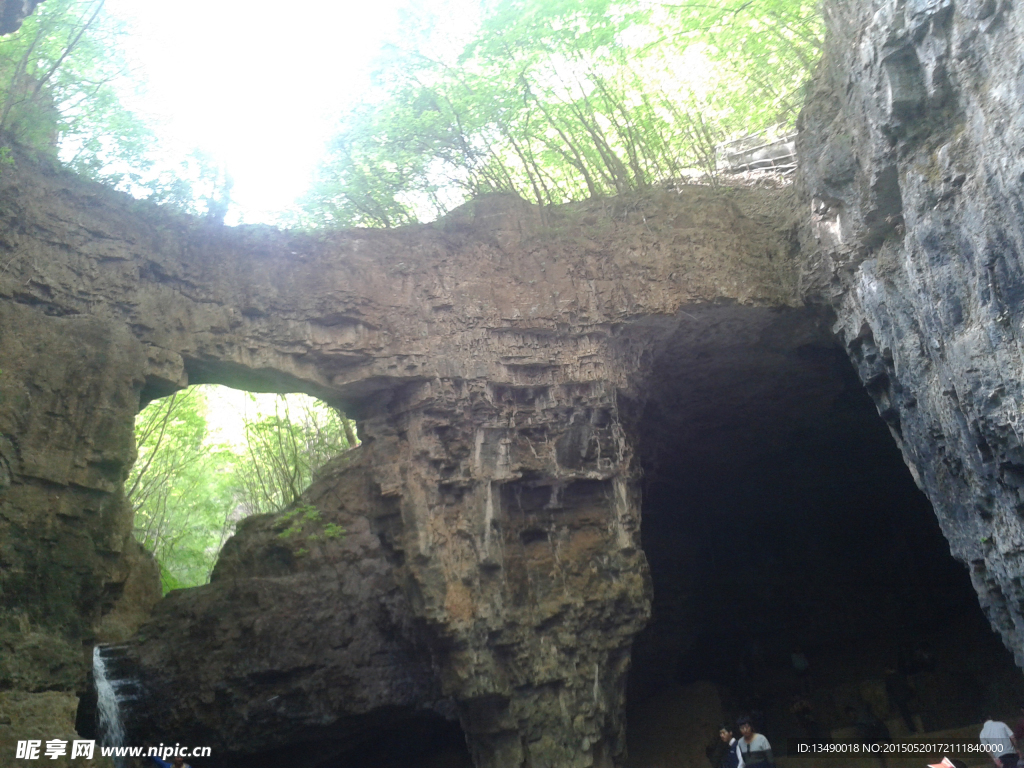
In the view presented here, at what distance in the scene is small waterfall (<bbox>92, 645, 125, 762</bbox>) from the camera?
10.2m

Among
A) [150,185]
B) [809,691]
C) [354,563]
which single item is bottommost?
[809,691]

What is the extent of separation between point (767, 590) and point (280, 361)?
11306mm

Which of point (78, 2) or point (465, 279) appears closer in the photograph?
point (78, 2)

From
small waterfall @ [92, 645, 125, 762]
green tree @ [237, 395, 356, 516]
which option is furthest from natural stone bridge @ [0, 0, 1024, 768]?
green tree @ [237, 395, 356, 516]

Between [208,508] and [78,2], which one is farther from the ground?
[78,2]

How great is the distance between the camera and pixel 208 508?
840 inches

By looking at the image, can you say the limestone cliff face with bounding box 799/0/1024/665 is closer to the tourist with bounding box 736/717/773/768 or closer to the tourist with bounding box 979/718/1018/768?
the tourist with bounding box 979/718/1018/768

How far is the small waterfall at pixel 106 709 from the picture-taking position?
33.6 feet

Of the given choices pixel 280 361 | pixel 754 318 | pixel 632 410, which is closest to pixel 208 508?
pixel 280 361

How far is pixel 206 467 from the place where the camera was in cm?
2038

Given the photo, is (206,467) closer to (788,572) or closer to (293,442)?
(293,442)

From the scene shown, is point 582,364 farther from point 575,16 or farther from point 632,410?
point 575,16

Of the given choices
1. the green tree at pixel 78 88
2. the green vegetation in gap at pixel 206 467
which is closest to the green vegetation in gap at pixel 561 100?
the green tree at pixel 78 88

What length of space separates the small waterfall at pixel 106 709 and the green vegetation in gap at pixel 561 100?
6904 mm
